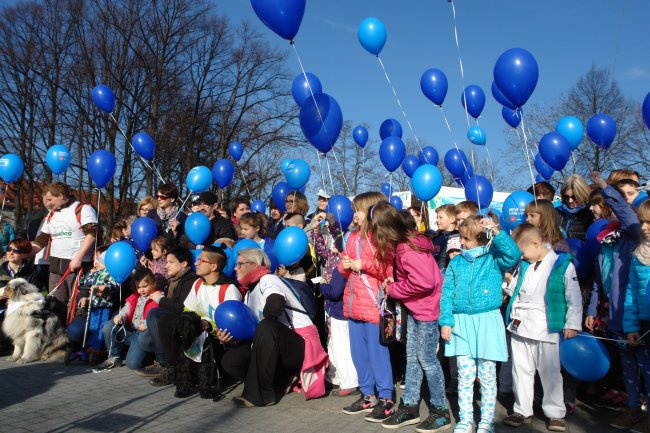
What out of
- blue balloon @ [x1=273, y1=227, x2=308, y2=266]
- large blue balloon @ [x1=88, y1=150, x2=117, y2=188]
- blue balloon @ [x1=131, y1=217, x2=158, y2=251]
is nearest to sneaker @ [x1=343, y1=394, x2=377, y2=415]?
blue balloon @ [x1=273, y1=227, x2=308, y2=266]

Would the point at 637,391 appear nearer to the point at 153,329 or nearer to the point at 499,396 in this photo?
the point at 499,396

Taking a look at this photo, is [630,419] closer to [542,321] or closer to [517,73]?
[542,321]

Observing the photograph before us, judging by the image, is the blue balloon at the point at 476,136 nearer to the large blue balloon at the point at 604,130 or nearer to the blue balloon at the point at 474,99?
the blue balloon at the point at 474,99

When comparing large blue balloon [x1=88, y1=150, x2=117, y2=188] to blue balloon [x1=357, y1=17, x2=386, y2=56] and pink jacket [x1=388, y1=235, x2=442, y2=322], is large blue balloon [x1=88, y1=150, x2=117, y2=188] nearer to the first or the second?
blue balloon [x1=357, y1=17, x2=386, y2=56]

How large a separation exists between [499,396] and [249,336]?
2389mm

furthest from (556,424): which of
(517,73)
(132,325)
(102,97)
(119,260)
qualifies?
(102,97)

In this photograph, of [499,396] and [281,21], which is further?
[281,21]

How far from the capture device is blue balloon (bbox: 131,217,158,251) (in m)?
6.68

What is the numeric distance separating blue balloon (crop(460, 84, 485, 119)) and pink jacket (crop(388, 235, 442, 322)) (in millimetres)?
5495

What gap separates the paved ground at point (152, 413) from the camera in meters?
4.06

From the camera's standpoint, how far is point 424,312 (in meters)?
4.13

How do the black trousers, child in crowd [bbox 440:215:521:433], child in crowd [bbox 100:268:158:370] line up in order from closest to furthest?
1. child in crowd [bbox 440:215:521:433]
2. the black trousers
3. child in crowd [bbox 100:268:158:370]

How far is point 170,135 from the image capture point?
23656mm

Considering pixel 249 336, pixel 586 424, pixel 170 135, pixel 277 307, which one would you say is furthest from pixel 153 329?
pixel 170 135
